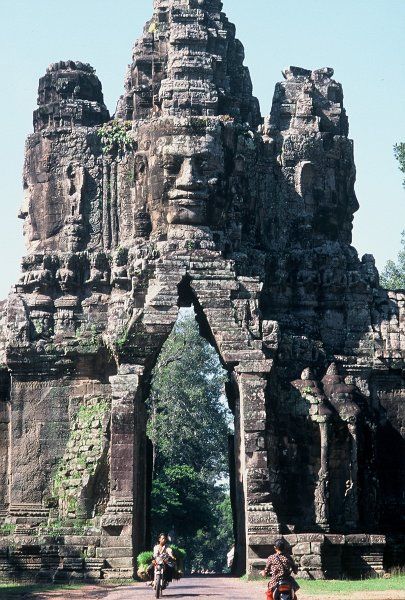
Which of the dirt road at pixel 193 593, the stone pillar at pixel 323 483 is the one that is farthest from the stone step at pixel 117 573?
the stone pillar at pixel 323 483

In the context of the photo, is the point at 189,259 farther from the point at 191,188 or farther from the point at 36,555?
the point at 36,555

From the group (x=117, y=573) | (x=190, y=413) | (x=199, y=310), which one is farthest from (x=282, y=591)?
(x=190, y=413)

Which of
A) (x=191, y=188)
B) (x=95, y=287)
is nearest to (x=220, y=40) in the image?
(x=191, y=188)

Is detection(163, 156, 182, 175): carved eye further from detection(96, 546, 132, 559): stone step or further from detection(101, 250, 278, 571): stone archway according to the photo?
detection(96, 546, 132, 559): stone step

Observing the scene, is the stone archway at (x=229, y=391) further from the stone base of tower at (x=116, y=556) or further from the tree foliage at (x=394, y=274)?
the tree foliage at (x=394, y=274)

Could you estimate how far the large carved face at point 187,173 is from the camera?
3216 centimetres

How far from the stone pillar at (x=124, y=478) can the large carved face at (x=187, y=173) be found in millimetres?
3980

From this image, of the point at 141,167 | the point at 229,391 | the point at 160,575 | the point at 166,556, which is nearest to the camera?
the point at 160,575

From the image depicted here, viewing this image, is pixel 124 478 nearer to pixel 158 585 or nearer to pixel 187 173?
pixel 158 585

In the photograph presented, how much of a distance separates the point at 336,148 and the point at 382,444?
278 inches

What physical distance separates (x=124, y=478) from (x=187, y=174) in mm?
6771

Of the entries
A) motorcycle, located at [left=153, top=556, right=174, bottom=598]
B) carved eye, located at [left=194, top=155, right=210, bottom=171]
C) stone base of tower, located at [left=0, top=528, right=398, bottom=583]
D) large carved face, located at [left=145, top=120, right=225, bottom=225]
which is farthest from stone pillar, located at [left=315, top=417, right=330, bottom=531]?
motorcycle, located at [left=153, top=556, right=174, bottom=598]

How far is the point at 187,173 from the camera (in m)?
32.1

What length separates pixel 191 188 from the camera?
105ft
